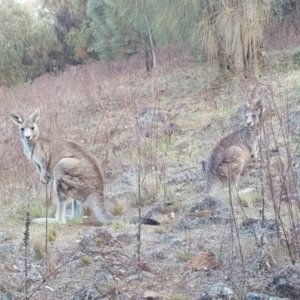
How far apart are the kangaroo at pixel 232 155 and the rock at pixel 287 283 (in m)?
2.66

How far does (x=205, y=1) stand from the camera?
A: 1599 centimetres

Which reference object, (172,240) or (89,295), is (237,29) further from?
(89,295)

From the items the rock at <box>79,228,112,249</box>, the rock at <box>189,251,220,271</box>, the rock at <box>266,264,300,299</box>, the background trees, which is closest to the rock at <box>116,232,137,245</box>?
the rock at <box>79,228,112,249</box>

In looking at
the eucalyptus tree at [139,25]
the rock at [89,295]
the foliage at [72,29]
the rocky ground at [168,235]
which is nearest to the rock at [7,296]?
the rocky ground at [168,235]

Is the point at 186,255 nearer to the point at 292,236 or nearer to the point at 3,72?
the point at 292,236

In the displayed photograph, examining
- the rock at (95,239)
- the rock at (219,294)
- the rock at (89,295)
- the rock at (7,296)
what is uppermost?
the rock at (219,294)

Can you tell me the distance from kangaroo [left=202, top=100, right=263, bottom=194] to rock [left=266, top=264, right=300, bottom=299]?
266 centimetres

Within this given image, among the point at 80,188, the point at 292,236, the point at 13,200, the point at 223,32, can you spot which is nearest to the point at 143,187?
the point at 80,188

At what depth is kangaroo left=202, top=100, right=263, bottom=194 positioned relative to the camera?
696cm

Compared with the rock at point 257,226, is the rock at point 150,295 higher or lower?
lower

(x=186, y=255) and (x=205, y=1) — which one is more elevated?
(x=205, y=1)

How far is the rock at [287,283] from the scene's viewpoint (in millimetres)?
3709

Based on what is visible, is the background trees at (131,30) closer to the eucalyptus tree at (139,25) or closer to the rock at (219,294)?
the eucalyptus tree at (139,25)

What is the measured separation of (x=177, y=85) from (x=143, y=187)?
34.6 feet
